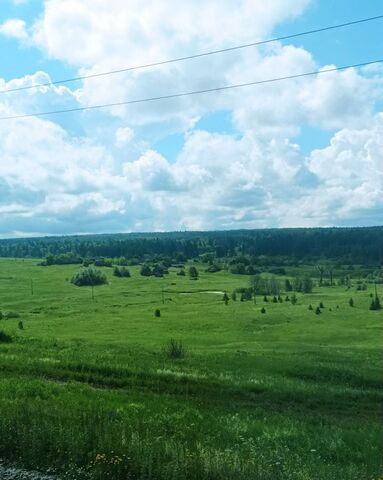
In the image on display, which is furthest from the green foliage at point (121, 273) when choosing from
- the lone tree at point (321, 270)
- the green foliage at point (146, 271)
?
the lone tree at point (321, 270)

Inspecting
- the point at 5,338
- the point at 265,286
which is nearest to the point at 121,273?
the point at 265,286

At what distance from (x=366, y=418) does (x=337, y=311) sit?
260ft

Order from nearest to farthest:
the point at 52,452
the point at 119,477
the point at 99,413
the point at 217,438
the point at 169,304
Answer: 1. the point at 119,477
2. the point at 52,452
3. the point at 217,438
4. the point at 99,413
5. the point at 169,304

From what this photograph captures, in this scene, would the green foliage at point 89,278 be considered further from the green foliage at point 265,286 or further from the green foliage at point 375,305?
the green foliage at point 375,305

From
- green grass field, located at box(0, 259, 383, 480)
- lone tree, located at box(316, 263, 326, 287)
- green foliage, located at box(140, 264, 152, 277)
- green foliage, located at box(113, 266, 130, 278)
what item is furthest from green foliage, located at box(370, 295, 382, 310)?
green foliage, located at box(113, 266, 130, 278)

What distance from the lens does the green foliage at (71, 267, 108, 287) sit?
15538 centimetres

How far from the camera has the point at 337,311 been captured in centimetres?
9756

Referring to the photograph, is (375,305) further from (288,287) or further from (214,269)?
(214,269)

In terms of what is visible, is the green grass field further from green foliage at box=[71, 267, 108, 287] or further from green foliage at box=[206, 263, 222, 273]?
green foliage at box=[206, 263, 222, 273]

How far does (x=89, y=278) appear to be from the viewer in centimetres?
15738

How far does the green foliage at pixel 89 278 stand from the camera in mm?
155375

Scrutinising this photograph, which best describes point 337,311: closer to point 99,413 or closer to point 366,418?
point 366,418

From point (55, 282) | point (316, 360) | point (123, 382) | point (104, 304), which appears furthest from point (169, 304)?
point (123, 382)

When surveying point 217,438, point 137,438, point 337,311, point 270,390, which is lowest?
point 337,311
